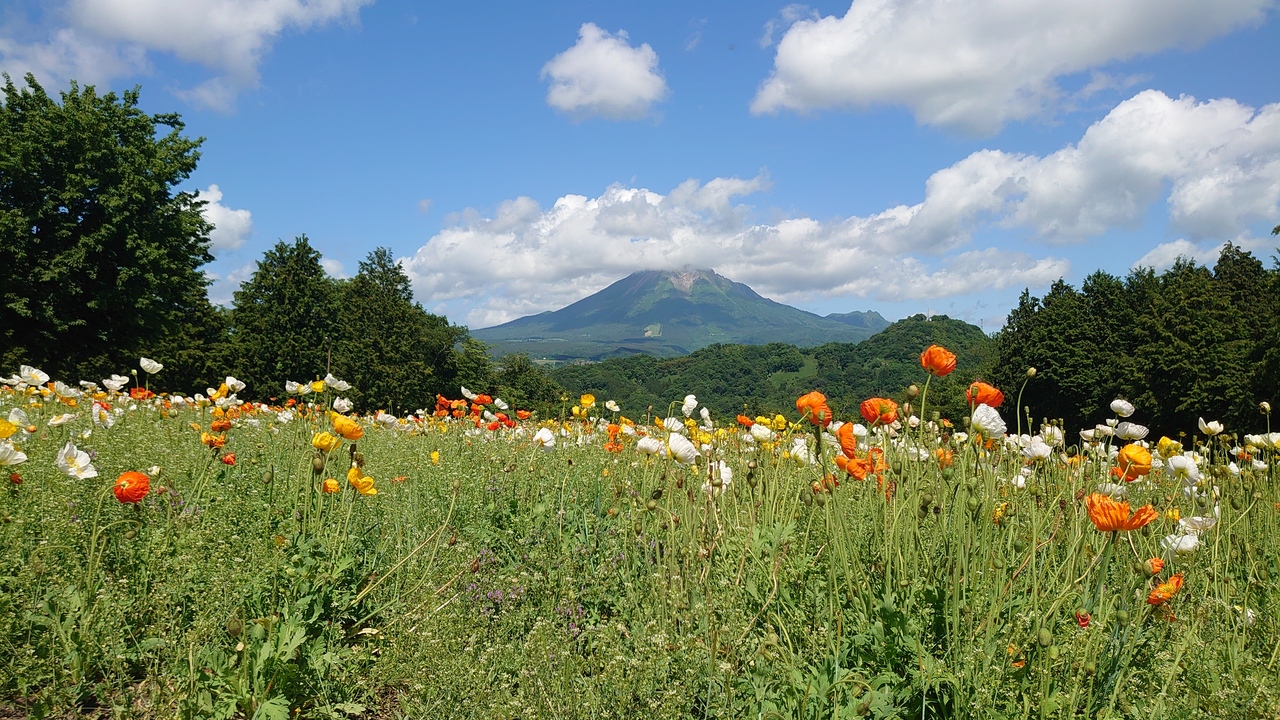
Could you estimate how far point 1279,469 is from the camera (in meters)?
4.48

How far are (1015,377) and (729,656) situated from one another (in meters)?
42.1

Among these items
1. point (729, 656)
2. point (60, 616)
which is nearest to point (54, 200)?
point (60, 616)

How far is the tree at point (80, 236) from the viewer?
20734 mm

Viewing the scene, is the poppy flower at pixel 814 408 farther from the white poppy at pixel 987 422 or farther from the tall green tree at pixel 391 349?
the tall green tree at pixel 391 349

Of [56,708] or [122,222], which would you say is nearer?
[56,708]

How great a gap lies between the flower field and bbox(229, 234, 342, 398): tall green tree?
117 feet

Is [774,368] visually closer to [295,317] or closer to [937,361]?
[295,317]

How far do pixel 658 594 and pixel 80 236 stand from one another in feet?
85.7

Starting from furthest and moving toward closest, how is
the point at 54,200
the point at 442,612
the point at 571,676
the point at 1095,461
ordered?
1. the point at 54,200
2. the point at 1095,461
3. the point at 442,612
4. the point at 571,676

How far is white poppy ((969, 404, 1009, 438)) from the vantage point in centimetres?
257

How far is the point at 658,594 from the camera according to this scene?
2770mm

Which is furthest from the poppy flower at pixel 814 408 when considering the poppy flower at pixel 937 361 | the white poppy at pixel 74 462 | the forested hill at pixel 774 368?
the forested hill at pixel 774 368

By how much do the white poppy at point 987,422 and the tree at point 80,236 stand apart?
25201 millimetres

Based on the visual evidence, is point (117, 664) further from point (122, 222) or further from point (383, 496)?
point (122, 222)
